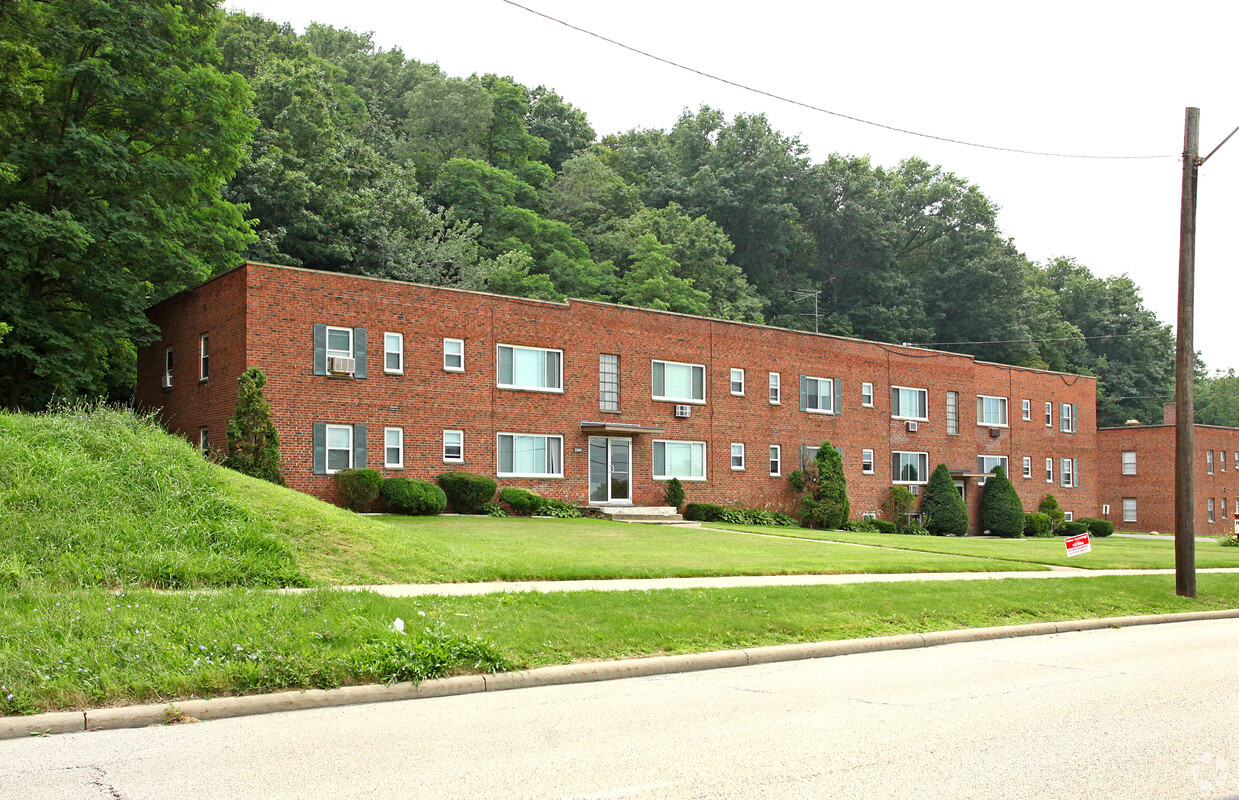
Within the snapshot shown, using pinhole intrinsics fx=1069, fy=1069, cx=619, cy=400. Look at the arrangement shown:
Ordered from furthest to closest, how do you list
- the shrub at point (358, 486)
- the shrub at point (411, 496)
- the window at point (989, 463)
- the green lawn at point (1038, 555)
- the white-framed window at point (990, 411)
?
1. the white-framed window at point (990, 411)
2. the window at point (989, 463)
3. the shrub at point (411, 496)
4. the shrub at point (358, 486)
5. the green lawn at point (1038, 555)

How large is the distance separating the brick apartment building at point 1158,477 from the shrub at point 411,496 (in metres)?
43.2

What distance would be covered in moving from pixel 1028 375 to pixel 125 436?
1670 inches

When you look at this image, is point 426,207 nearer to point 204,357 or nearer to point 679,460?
point 679,460

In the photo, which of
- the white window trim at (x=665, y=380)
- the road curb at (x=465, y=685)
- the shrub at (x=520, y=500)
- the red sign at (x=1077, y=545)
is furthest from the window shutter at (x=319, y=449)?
the road curb at (x=465, y=685)

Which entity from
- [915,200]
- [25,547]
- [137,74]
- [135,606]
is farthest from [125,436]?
[915,200]

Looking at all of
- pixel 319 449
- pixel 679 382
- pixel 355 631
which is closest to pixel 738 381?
pixel 679 382

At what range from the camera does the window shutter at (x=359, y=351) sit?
29.3 m

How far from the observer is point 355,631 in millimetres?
9844

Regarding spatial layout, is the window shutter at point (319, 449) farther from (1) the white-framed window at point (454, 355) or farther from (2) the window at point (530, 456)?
(2) the window at point (530, 456)

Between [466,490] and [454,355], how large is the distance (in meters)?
4.07

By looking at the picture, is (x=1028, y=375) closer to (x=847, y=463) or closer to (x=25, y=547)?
(x=847, y=463)

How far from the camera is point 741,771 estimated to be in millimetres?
6496

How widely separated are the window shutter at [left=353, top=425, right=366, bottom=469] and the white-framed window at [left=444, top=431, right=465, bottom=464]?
251 cm

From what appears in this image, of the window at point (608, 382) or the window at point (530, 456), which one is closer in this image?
the window at point (530, 456)
